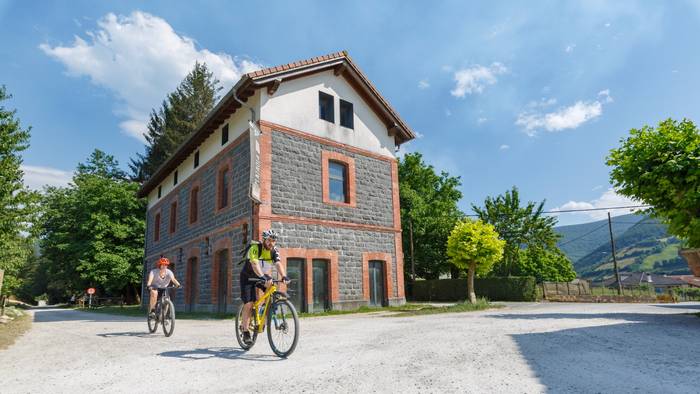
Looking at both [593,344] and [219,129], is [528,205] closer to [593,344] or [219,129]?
[219,129]

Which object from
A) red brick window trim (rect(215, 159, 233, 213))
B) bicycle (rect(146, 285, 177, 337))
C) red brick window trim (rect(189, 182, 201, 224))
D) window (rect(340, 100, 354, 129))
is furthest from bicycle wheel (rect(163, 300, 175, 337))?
red brick window trim (rect(189, 182, 201, 224))

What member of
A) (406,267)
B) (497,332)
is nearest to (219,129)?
(497,332)

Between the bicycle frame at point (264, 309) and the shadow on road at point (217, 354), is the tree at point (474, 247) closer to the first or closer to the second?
the bicycle frame at point (264, 309)

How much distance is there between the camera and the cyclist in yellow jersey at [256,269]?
5.69m

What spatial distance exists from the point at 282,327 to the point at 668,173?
824cm

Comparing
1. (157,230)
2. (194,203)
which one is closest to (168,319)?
(194,203)

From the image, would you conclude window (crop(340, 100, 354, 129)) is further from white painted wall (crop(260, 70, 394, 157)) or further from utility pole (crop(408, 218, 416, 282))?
utility pole (crop(408, 218, 416, 282))

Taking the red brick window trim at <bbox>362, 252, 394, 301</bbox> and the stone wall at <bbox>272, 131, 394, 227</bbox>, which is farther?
the red brick window trim at <bbox>362, 252, 394, 301</bbox>

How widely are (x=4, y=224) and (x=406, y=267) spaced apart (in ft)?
74.6

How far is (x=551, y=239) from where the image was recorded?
115 ft

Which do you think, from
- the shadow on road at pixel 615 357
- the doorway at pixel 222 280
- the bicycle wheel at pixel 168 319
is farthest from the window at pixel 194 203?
the shadow on road at pixel 615 357

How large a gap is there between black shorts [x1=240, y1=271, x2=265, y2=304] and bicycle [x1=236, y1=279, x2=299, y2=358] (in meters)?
Result: 0.08

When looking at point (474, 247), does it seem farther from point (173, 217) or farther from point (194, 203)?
point (173, 217)

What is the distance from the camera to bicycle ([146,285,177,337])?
25.8ft
